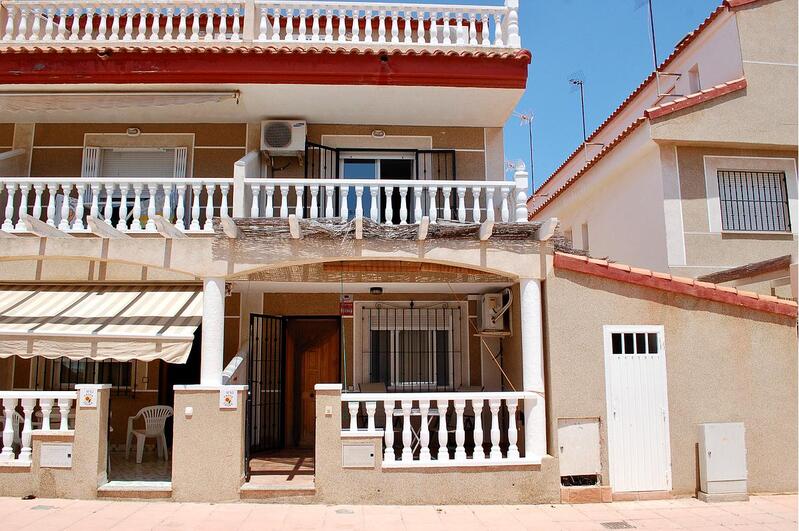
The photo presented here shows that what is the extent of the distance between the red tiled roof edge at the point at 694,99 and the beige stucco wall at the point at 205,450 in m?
11.1

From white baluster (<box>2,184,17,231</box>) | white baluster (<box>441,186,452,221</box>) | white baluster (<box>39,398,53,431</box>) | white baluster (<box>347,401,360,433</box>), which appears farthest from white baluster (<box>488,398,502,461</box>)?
white baluster (<box>2,184,17,231</box>)

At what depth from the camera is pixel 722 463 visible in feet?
30.4

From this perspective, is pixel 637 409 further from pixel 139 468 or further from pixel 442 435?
pixel 139 468

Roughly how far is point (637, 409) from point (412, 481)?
3782mm

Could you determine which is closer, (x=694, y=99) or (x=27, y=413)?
(x=27, y=413)

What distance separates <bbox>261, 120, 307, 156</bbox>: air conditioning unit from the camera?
1235 cm

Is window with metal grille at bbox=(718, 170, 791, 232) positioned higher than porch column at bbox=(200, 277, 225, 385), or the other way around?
window with metal grille at bbox=(718, 170, 791, 232)

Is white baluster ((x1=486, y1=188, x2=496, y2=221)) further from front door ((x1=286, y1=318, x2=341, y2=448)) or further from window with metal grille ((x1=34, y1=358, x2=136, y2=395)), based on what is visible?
window with metal grille ((x1=34, y1=358, x2=136, y2=395))

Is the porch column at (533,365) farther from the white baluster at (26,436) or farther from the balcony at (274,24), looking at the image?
the white baluster at (26,436)

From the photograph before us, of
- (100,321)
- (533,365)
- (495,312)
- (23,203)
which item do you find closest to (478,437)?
(533,365)

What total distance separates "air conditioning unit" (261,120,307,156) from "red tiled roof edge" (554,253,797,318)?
6001 mm

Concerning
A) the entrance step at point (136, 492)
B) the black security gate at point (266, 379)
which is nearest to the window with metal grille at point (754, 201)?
the black security gate at point (266, 379)

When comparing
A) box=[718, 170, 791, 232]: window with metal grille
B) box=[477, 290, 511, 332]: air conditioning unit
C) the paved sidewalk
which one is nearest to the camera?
the paved sidewalk

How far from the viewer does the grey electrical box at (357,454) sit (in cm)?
904
